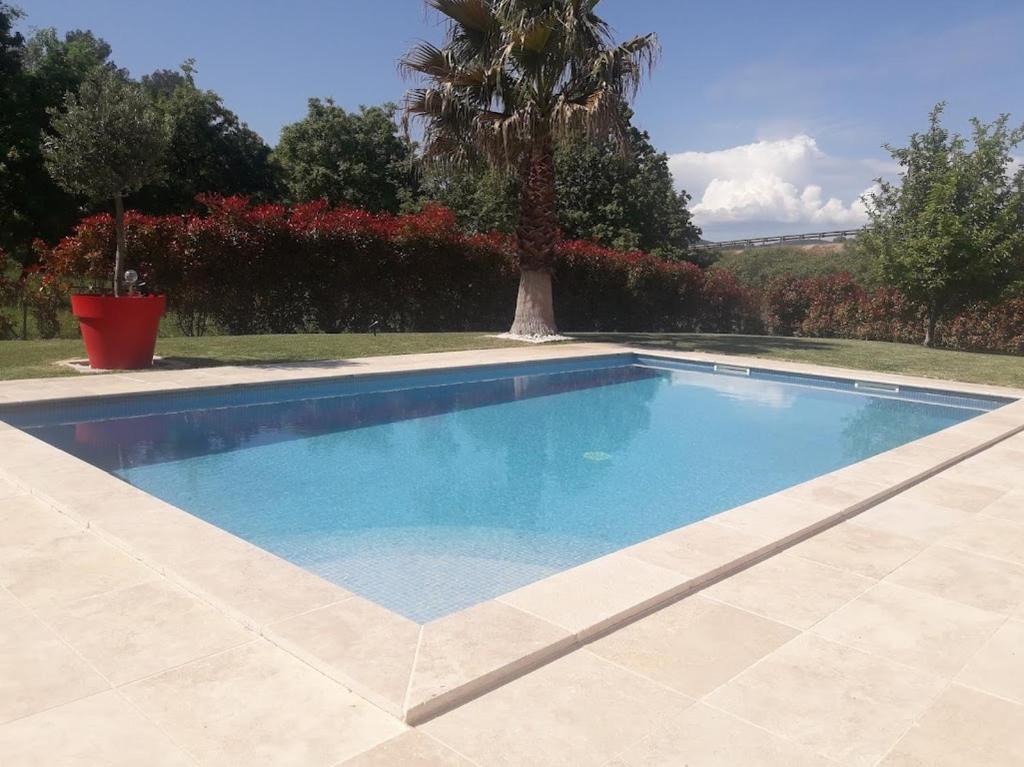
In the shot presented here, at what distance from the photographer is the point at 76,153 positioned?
8.39 metres

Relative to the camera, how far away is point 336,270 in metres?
15.2

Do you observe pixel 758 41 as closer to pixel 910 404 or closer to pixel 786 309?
pixel 910 404

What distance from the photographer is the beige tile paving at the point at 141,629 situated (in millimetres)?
2568

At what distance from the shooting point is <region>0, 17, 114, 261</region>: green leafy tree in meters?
19.4

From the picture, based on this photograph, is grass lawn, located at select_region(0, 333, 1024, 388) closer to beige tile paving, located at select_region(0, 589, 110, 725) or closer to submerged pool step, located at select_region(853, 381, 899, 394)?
submerged pool step, located at select_region(853, 381, 899, 394)

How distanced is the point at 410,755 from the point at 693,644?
1.24m

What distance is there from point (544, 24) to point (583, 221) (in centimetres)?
1547

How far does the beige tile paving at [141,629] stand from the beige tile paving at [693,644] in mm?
1461

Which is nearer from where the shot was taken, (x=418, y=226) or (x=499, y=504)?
(x=499, y=504)

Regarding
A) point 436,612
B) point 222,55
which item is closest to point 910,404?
point 436,612

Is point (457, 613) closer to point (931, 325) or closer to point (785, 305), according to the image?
point (931, 325)

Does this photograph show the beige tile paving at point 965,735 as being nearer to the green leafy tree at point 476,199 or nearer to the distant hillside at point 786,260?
the green leafy tree at point 476,199

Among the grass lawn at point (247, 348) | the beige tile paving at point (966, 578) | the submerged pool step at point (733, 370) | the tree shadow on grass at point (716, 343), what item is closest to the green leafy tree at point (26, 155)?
the grass lawn at point (247, 348)

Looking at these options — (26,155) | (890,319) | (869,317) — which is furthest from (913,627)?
(26,155)
